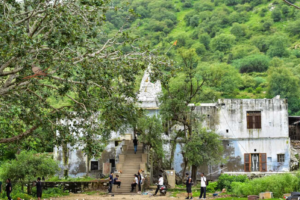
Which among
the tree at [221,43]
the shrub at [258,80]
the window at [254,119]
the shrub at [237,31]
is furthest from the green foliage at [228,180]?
the shrub at [237,31]

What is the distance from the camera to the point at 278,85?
71375 millimetres

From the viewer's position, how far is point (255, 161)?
3531 centimetres

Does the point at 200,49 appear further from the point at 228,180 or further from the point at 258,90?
the point at 228,180

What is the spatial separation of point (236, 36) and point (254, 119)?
3458 inches

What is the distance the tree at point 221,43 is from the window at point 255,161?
77377 millimetres

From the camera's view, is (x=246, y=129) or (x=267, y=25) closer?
(x=246, y=129)

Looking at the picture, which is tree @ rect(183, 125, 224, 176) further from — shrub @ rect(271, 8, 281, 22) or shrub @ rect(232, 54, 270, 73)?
shrub @ rect(271, 8, 281, 22)

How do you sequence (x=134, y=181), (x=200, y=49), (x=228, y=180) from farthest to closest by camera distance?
(x=200, y=49) < (x=228, y=180) < (x=134, y=181)

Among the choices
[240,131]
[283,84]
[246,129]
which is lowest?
[240,131]

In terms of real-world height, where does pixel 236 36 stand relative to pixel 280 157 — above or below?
above

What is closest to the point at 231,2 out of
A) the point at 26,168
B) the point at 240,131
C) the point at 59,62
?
the point at 240,131

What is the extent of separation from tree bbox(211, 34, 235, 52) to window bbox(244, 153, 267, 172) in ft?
254

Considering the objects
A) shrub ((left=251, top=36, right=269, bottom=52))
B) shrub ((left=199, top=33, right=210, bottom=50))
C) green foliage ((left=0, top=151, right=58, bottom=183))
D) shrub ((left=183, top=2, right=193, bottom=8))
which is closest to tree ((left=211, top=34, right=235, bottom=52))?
shrub ((left=199, top=33, right=210, bottom=50))

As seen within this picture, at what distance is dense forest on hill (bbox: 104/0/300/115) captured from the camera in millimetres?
80875
